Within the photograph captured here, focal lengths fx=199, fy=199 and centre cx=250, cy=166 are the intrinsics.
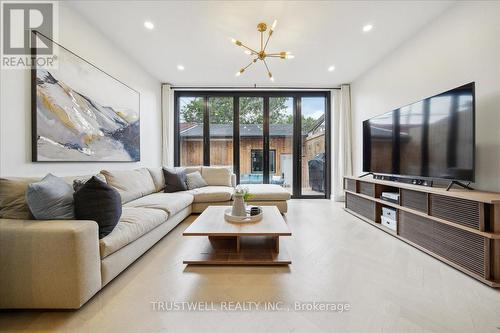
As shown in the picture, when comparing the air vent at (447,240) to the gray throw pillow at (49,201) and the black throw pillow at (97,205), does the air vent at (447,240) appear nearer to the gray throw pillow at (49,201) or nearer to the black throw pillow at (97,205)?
the black throw pillow at (97,205)

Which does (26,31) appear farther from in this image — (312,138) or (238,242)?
(312,138)

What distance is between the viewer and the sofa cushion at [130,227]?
1.46 m

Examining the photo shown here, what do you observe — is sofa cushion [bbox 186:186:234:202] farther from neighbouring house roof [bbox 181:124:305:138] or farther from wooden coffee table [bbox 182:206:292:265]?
neighbouring house roof [bbox 181:124:305:138]

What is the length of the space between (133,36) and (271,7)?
1.89m

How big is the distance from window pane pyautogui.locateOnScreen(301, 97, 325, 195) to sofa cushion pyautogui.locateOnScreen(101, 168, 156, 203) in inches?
131

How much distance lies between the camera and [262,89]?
459 cm

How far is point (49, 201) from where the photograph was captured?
1.39 metres

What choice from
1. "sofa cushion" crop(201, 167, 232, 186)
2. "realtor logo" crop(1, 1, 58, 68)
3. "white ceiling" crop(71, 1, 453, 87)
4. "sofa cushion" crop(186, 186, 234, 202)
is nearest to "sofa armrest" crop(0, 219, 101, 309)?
"realtor logo" crop(1, 1, 58, 68)

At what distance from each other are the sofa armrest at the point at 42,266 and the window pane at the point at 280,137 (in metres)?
3.89

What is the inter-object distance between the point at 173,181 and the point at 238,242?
2.07 meters

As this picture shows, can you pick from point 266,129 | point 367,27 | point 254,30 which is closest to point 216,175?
point 266,129

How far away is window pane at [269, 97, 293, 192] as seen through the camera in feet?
15.5

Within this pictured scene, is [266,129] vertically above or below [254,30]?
below

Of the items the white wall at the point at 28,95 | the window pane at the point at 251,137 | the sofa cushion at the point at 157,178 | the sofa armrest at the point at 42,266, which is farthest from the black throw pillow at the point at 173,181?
the sofa armrest at the point at 42,266
